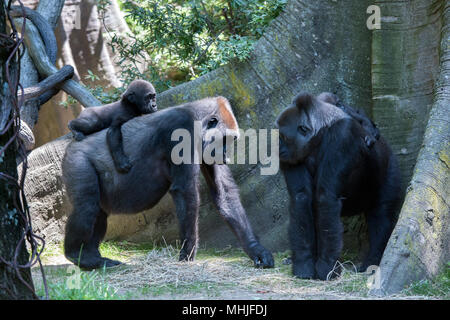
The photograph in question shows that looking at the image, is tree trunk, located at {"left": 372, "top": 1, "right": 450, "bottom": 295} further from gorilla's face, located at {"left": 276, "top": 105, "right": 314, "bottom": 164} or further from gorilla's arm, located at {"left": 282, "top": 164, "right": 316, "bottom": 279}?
gorilla's face, located at {"left": 276, "top": 105, "right": 314, "bottom": 164}

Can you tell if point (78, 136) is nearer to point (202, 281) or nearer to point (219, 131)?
point (219, 131)

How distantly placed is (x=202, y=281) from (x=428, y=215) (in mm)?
1657

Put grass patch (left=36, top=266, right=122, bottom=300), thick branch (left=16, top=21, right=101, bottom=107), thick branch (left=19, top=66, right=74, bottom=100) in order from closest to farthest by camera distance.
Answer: grass patch (left=36, top=266, right=122, bottom=300) < thick branch (left=19, top=66, right=74, bottom=100) < thick branch (left=16, top=21, right=101, bottom=107)

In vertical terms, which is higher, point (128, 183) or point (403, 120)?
point (403, 120)

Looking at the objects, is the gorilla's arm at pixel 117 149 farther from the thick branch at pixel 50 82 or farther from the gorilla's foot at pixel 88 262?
the thick branch at pixel 50 82

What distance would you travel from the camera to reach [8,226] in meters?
2.74

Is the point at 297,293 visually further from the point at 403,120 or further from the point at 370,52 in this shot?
the point at 370,52

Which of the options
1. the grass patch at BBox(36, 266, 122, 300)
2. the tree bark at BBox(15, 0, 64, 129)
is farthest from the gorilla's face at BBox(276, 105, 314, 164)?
the tree bark at BBox(15, 0, 64, 129)

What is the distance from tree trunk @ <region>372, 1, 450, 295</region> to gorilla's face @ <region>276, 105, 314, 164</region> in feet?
2.78

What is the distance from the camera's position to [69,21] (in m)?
8.79

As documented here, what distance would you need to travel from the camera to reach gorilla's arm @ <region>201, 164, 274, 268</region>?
470cm

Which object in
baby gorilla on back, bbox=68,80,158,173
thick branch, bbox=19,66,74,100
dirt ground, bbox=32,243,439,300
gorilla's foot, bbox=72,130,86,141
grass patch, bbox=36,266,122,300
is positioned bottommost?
dirt ground, bbox=32,243,439,300

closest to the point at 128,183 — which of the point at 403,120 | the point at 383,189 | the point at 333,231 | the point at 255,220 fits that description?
the point at 255,220
